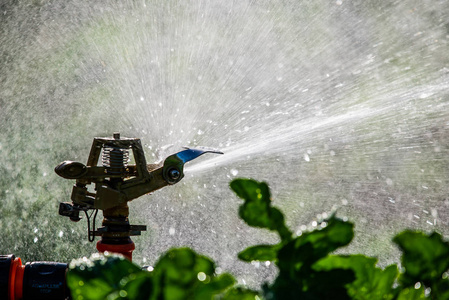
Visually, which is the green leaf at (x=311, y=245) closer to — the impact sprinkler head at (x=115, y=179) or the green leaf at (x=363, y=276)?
the green leaf at (x=363, y=276)

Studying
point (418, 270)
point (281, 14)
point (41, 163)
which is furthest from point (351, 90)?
point (418, 270)

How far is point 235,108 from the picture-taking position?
3.35 m

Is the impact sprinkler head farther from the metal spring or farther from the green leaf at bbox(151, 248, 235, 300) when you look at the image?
the green leaf at bbox(151, 248, 235, 300)

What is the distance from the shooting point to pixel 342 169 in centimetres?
357

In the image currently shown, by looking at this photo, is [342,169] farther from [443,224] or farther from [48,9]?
[48,9]

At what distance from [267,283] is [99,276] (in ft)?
0.22

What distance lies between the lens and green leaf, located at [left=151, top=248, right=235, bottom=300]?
0.21 m

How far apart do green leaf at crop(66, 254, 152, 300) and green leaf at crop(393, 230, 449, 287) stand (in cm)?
14

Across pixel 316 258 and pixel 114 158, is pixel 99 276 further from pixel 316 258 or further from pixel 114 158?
pixel 114 158

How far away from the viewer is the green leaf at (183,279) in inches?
8.2

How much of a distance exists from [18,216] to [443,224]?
2.52 meters

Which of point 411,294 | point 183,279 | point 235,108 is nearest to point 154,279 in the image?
point 183,279

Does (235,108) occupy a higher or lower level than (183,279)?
lower

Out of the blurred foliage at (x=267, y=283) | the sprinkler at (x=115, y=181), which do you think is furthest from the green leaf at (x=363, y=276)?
the sprinkler at (x=115, y=181)
